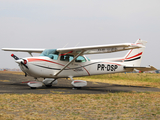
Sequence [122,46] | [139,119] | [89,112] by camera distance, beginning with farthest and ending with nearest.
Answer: [122,46]
[89,112]
[139,119]

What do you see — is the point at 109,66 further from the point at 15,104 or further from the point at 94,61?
the point at 15,104

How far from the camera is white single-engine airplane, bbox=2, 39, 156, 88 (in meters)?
12.0

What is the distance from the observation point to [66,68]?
1361 cm

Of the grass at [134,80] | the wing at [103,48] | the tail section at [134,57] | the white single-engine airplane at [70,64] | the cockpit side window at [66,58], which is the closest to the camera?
the wing at [103,48]

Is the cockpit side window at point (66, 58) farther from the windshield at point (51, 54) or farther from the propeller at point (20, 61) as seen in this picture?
the propeller at point (20, 61)

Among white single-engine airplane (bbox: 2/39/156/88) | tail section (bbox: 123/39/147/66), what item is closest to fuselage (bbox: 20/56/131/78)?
white single-engine airplane (bbox: 2/39/156/88)

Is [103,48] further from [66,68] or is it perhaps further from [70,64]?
[66,68]

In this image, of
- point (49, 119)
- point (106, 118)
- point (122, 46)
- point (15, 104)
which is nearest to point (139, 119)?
point (106, 118)

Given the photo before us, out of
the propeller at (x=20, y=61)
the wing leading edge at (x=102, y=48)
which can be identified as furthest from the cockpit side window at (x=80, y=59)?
the propeller at (x=20, y=61)

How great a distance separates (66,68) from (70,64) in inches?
16.6

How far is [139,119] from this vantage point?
533 centimetres

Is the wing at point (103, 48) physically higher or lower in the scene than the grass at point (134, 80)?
higher

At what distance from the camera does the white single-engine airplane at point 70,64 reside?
39.4 feet

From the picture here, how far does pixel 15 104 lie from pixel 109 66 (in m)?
9.82
